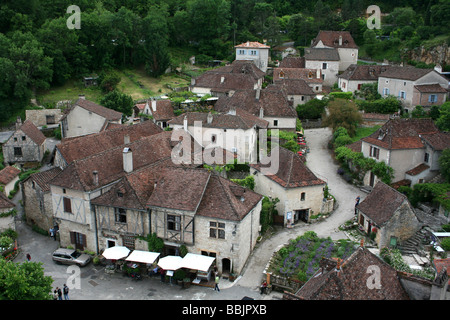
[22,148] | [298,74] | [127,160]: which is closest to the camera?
[127,160]

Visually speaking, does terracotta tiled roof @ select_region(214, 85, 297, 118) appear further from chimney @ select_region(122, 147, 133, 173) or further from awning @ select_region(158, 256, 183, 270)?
awning @ select_region(158, 256, 183, 270)

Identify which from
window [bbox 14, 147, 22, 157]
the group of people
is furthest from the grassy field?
the group of people

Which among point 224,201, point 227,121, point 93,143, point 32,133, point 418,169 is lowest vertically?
point 418,169

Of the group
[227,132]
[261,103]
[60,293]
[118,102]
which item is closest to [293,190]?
[227,132]

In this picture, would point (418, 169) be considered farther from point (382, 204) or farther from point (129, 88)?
point (129, 88)

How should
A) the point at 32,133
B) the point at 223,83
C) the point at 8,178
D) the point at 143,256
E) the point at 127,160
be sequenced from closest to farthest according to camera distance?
the point at 143,256, the point at 127,160, the point at 8,178, the point at 32,133, the point at 223,83

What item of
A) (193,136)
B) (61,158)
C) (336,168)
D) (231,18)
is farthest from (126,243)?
(231,18)
